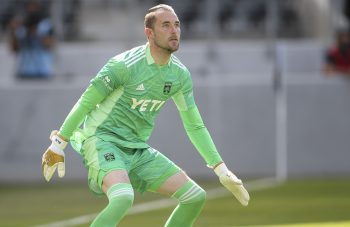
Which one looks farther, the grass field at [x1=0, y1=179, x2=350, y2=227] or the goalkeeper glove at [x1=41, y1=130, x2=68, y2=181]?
the grass field at [x1=0, y1=179, x2=350, y2=227]

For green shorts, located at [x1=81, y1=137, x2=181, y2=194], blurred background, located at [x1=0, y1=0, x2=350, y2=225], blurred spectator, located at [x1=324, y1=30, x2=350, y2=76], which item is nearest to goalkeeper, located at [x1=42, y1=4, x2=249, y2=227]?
green shorts, located at [x1=81, y1=137, x2=181, y2=194]

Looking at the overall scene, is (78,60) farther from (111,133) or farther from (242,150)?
(111,133)

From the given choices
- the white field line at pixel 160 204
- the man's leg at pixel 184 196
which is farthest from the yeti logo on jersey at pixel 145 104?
the white field line at pixel 160 204

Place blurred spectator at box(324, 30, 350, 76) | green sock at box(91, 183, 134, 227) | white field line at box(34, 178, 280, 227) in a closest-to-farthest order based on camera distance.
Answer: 1. green sock at box(91, 183, 134, 227)
2. white field line at box(34, 178, 280, 227)
3. blurred spectator at box(324, 30, 350, 76)

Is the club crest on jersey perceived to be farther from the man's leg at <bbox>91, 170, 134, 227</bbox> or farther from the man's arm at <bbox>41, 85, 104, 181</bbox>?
the man's leg at <bbox>91, 170, 134, 227</bbox>

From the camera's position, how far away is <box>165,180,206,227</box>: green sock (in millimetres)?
9609

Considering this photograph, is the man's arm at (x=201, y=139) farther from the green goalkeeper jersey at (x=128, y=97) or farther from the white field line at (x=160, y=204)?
the white field line at (x=160, y=204)

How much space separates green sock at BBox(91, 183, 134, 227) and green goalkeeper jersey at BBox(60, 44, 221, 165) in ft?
1.96

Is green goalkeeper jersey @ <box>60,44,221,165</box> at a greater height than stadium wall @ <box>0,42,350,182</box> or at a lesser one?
greater

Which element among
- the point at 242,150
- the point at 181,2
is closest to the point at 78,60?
the point at 181,2

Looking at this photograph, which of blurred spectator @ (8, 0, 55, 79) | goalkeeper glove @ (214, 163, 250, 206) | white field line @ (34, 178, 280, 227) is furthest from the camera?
blurred spectator @ (8, 0, 55, 79)

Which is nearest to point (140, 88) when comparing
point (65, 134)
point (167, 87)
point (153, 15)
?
point (167, 87)

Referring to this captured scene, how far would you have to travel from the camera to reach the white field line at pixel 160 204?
1352 centimetres

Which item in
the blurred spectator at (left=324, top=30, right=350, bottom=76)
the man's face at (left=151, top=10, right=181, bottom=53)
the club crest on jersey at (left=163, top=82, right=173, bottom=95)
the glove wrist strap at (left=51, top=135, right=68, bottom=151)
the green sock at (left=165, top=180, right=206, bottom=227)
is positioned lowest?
the blurred spectator at (left=324, top=30, right=350, bottom=76)
